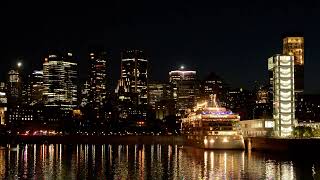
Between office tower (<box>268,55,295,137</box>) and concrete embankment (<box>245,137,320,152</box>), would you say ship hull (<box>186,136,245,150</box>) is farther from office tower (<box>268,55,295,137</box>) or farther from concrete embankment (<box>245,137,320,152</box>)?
office tower (<box>268,55,295,137</box>)

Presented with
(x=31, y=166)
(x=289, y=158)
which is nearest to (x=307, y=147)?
(x=289, y=158)

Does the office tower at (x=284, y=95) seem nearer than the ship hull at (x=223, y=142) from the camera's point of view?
No

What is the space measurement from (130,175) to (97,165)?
1542 cm

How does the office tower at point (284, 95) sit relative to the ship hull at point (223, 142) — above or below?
above

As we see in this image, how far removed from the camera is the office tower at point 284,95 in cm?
11075

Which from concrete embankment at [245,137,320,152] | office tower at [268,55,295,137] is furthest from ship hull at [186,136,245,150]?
office tower at [268,55,295,137]

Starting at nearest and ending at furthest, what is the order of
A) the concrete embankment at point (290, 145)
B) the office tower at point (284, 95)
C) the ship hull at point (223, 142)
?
the concrete embankment at point (290, 145), the ship hull at point (223, 142), the office tower at point (284, 95)

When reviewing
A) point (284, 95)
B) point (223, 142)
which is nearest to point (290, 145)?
point (284, 95)

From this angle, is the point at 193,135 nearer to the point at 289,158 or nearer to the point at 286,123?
the point at 286,123

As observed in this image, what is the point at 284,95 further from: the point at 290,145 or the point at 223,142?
the point at 290,145

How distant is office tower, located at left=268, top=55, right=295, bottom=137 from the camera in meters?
111

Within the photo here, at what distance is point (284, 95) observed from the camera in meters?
111

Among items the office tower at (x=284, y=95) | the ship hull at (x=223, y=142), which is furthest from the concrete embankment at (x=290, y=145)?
the office tower at (x=284, y=95)

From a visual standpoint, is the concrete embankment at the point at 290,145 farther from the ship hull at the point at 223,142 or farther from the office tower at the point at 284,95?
the office tower at the point at 284,95
